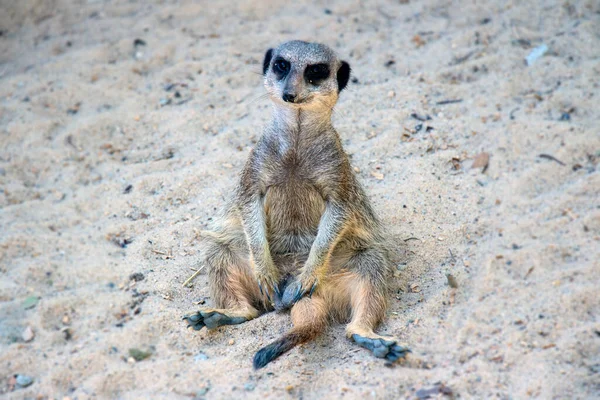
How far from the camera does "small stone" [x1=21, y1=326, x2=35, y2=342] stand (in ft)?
9.97

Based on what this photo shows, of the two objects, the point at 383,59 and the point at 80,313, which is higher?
the point at 383,59

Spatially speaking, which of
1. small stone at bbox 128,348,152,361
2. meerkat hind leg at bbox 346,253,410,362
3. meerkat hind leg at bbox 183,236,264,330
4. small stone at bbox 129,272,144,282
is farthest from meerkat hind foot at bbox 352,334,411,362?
small stone at bbox 129,272,144,282

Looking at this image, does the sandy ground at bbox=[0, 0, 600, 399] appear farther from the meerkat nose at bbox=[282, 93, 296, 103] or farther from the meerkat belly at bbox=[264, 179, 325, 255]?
the meerkat nose at bbox=[282, 93, 296, 103]

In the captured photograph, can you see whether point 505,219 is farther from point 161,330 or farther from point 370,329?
point 161,330

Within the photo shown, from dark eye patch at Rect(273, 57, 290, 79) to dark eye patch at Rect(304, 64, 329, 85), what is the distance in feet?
0.30

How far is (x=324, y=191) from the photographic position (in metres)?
3.29

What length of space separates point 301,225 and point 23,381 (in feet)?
4.55

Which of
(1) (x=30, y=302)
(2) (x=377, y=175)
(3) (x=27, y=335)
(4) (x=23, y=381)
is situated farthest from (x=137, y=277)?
(2) (x=377, y=175)

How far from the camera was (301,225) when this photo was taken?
11.1 ft

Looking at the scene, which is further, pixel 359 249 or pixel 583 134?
pixel 583 134

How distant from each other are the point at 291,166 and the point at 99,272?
112 centimetres

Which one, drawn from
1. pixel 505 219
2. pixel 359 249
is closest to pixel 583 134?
pixel 505 219

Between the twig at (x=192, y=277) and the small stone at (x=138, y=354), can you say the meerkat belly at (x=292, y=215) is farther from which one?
the small stone at (x=138, y=354)

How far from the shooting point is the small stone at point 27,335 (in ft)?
9.97
